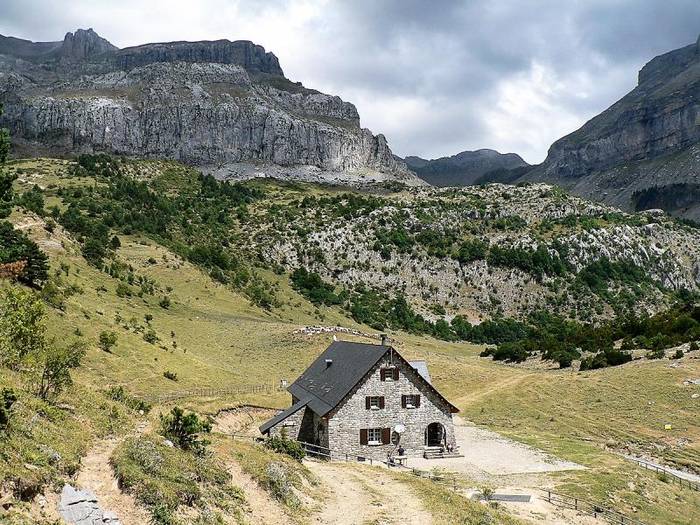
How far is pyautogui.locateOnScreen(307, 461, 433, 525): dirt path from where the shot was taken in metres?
22.3

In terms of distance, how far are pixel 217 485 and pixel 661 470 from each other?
29.8 metres

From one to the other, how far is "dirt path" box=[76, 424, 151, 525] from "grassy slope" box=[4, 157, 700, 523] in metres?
22.6

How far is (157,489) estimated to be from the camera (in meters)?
17.1

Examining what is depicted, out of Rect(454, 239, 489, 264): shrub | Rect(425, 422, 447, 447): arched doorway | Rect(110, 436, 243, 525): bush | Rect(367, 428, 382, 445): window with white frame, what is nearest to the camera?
Rect(110, 436, 243, 525): bush

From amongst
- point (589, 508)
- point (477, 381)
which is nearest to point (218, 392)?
point (477, 381)

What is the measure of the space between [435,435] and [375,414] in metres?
4.87

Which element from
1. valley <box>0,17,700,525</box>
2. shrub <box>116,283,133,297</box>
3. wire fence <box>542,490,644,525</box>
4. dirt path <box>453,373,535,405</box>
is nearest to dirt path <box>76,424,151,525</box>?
valley <box>0,17,700,525</box>

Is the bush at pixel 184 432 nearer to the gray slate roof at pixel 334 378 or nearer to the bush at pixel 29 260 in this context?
the gray slate roof at pixel 334 378

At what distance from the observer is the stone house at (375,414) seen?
36.8 meters

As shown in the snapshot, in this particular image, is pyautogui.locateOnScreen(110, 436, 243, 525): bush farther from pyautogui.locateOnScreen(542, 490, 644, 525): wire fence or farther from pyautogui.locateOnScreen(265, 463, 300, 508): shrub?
pyautogui.locateOnScreen(542, 490, 644, 525): wire fence

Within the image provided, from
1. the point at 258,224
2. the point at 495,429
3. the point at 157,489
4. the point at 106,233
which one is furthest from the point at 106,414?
the point at 258,224

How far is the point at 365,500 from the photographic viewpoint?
2494 centimetres

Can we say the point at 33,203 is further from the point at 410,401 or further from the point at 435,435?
the point at 435,435

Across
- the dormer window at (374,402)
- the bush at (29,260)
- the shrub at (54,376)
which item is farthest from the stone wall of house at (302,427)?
the bush at (29,260)
